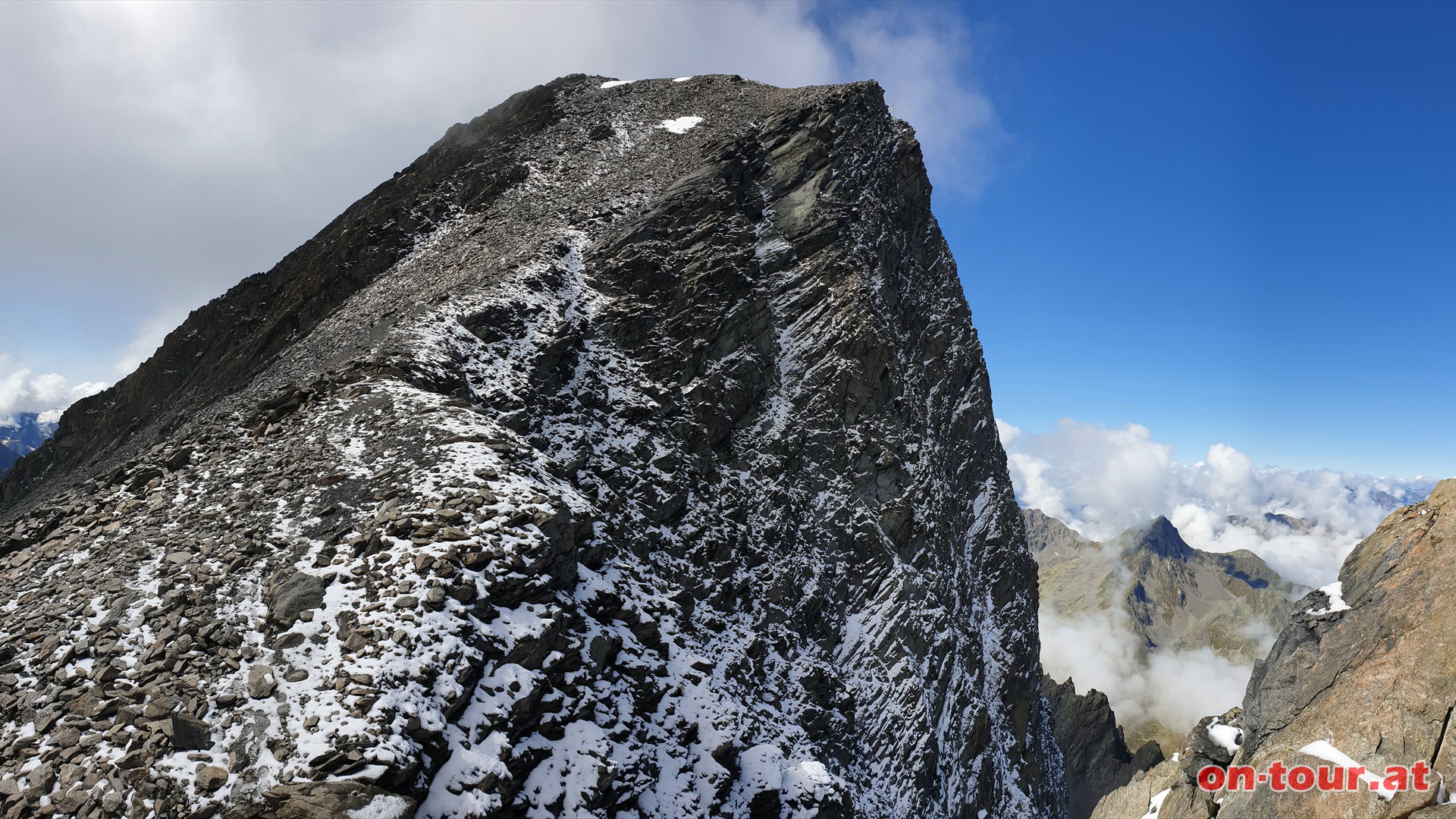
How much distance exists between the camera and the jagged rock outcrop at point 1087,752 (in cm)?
11856

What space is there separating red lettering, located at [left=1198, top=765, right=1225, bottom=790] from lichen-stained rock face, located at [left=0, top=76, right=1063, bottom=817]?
8.83m

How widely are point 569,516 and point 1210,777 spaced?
89.4 ft

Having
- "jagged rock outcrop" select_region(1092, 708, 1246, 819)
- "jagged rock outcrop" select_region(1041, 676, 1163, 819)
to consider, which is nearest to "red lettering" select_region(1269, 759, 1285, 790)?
"jagged rock outcrop" select_region(1092, 708, 1246, 819)

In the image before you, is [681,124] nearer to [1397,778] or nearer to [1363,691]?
[1363,691]

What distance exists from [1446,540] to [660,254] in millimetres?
30402

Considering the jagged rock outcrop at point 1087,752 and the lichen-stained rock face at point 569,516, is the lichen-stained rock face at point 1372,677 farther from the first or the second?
the jagged rock outcrop at point 1087,752

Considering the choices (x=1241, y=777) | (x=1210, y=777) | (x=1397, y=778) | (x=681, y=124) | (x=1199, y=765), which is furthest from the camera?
(x=681, y=124)

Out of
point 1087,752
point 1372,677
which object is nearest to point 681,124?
point 1372,677

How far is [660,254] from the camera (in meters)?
28.7

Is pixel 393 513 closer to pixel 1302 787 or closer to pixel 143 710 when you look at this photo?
pixel 143 710

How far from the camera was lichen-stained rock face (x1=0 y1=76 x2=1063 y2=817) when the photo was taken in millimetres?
10414

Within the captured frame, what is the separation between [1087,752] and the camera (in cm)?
12206

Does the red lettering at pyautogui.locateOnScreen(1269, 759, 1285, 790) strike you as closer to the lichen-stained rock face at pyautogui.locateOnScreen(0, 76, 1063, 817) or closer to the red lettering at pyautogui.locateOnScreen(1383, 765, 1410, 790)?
the red lettering at pyautogui.locateOnScreen(1383, 765, 1410, 790)

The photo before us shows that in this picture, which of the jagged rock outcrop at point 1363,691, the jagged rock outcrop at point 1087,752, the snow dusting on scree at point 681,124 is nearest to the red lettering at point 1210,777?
the jagged rock outcrop at point 1363,691
